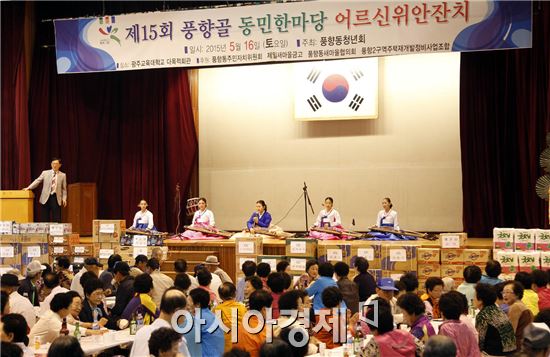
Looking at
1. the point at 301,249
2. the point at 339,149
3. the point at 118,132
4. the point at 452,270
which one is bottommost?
the point at 452,270

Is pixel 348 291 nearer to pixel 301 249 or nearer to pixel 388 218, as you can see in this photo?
pixel 301 249

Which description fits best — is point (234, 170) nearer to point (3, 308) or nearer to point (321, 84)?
point (321, 84)

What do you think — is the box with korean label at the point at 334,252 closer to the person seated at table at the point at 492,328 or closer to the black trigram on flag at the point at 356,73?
the black trigram on flag at the point at 356,73

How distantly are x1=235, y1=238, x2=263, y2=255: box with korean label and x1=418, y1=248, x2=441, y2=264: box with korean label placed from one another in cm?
217

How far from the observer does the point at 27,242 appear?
11453 mm

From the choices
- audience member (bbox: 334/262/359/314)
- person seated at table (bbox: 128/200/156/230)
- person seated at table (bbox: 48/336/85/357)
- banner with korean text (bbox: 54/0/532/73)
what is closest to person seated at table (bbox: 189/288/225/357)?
person seated at table (bbox: 48/336/85/357)

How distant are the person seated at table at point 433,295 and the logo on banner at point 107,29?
283 inches

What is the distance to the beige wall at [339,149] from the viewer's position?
13.9 meters

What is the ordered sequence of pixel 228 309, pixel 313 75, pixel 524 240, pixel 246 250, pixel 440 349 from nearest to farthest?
pixel 440 349
pixel 228 309
pixel 524 240
pixel 246 250
pixel 313 75

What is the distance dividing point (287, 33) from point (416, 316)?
679cm

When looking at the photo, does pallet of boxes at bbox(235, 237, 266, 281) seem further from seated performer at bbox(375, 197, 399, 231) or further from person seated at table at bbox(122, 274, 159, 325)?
person seated at table at bbox(122, 274, 159, 325)

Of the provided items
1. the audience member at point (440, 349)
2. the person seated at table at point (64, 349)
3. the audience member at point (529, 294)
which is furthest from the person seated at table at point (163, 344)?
the audience member at point (529, 294)

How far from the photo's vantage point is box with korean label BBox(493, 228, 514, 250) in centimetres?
1004

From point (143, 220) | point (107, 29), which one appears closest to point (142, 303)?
point (143, 220)
